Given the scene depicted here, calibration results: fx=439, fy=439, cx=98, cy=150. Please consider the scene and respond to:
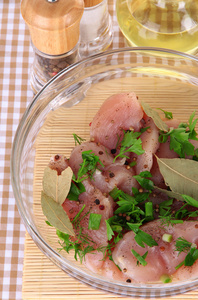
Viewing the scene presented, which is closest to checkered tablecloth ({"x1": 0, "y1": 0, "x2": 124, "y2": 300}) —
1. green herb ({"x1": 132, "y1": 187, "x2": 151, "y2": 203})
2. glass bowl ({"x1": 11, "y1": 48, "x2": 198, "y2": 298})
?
glass bowl ({"x1": 11, "y1": 48, "x2": 198, "y2": 298})

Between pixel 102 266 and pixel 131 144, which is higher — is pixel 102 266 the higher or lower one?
the lower one

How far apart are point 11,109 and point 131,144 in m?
0.62

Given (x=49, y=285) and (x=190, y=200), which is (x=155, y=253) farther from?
(x=49, y=285)

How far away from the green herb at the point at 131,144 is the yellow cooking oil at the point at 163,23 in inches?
17.2

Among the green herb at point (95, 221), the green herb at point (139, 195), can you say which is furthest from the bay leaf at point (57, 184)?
the green herb at point (139, 195)

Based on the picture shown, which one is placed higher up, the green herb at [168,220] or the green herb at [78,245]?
the green herb at [168,220]

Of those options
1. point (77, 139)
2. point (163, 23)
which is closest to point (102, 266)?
point (77, 139)

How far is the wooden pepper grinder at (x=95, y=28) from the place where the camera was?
1601mm

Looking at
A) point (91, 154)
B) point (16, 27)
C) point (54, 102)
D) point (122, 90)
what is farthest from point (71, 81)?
point (16, 27)

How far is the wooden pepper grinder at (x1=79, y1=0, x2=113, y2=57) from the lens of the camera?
160 cm

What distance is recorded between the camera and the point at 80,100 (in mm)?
1632

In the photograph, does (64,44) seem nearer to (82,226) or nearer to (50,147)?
(50,147)

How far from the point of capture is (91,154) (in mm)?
1347

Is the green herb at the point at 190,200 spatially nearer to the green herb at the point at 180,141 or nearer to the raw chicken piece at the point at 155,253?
the raw chicken piece at the point at 155,253
